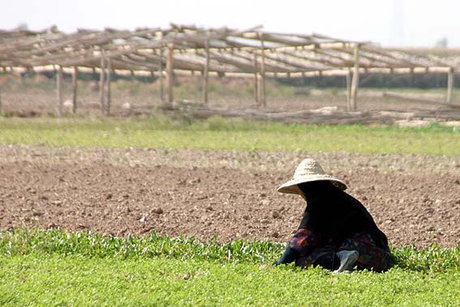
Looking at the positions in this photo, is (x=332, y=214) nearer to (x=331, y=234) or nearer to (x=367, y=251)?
(x=331, y=234)

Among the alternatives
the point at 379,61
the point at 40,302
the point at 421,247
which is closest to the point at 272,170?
the point at 421,247

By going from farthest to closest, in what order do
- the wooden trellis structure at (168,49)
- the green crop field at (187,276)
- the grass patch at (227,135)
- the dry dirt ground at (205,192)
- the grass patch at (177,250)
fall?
the wooden trellis structure at (168,49), the grass patch at (227,135), the dry dirt ground at (205,192), the grass patch at (177,250), the green crop field at (187,276)

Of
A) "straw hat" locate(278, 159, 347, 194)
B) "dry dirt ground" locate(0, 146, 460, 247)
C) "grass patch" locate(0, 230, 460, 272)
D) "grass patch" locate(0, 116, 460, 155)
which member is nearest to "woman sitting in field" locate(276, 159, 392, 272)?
"straw hat" locate(278, 159, 347, 194)

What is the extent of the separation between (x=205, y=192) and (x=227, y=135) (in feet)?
32.6

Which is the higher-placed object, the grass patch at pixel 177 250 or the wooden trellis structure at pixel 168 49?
the wooden trellis structure at pixel 168 49

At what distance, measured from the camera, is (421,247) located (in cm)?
924

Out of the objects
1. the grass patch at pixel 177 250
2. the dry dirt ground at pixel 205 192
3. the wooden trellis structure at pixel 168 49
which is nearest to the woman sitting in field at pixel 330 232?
the grass patch at pixel 177 250

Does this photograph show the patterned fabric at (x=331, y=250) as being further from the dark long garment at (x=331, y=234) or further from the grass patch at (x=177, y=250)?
the grass patch at (x=177, y=250)

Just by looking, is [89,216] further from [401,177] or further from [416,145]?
[416,145]

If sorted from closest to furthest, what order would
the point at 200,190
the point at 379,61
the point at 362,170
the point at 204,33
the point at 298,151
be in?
the point at 200,190 → the point at 362,170 → the point at 298,151 → the point at 204,33 → the point at 379,61

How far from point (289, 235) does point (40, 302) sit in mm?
3626

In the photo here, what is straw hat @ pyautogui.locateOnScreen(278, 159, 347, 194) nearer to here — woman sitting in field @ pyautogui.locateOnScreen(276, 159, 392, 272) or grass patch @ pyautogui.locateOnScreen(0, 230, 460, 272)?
woman sitting in field @ pyautogui.locateOnScreen(276, 159, 392, 272)

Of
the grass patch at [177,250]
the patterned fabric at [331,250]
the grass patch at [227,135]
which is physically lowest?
the grass patch at [227,135]

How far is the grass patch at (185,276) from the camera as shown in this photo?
6.88m
